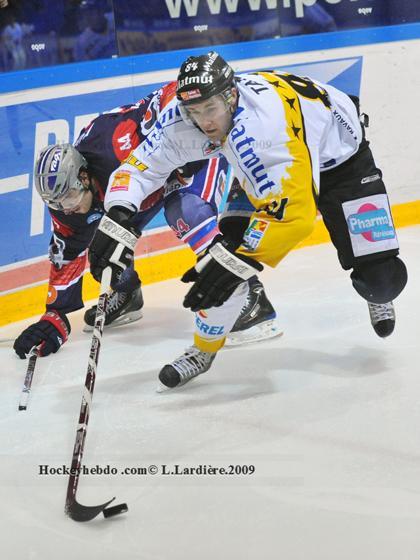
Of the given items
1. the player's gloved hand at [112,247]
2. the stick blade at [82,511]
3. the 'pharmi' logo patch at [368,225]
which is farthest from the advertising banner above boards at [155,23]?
the stick blade at [82,511]

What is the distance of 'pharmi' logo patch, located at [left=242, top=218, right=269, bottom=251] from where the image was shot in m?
2.73

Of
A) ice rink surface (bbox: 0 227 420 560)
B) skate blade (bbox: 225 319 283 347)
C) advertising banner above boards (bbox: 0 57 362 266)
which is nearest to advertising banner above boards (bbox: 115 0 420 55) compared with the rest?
advertising banner above boards (bbox: 0 57 362 266)

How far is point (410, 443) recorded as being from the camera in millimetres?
2682

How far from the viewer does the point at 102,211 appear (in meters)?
3.71

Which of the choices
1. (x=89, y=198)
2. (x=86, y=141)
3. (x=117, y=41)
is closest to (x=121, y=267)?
(x=89, y=198)

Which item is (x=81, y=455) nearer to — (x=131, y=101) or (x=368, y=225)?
(x=368, y=225)

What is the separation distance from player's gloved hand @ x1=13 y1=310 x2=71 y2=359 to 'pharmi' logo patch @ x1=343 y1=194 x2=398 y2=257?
1186 mm

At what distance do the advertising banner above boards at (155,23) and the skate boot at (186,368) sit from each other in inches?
69.7

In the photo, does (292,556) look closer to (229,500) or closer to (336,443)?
(229,500)

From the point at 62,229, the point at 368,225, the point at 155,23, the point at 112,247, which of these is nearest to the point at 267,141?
the point at 112,247

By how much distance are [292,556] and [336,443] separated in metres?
0.66

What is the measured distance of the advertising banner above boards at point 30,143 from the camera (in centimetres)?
434

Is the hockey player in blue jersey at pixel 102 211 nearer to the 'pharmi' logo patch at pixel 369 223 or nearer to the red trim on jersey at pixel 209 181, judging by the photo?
the red trim on jersey at pixel 209 181

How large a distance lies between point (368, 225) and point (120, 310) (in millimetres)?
1322
